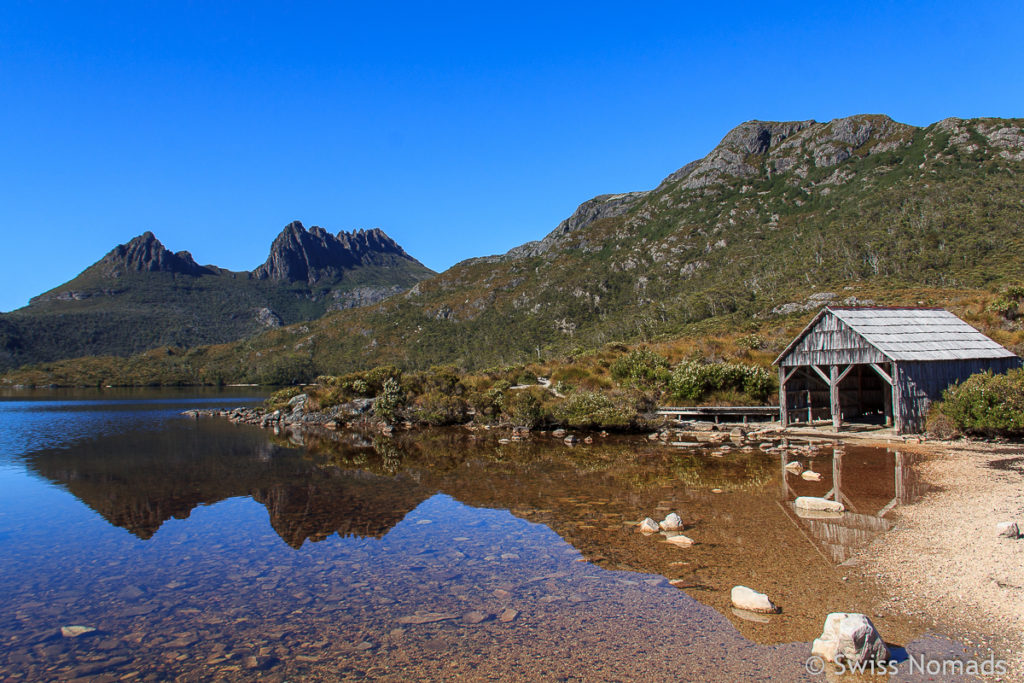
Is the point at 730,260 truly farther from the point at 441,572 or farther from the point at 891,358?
the point at 441,572

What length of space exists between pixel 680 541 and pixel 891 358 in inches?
571

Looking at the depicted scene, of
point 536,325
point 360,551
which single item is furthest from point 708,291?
point 360,551

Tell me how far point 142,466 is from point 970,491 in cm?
2616

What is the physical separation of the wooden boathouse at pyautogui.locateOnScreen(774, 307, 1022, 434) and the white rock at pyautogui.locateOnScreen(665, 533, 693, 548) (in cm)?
1434

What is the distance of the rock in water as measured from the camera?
546cm

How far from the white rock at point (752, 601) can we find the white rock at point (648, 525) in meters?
3.24

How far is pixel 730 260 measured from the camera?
98.6 metres

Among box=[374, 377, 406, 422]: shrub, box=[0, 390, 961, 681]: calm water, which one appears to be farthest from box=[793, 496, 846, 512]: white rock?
box=[374, 377, 406, 422]: shrub

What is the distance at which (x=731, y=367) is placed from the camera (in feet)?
94.9

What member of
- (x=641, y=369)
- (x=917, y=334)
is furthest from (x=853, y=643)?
(x=641, y=369)

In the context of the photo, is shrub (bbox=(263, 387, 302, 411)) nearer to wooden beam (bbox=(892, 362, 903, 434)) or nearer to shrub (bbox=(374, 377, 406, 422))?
shrub (bbox=(374, 377, 406, 422))

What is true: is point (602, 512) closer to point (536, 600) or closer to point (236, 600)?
point (536, 600)

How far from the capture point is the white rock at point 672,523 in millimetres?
10469

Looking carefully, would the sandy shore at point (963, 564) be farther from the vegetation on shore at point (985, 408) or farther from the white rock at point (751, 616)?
the vegetation on shore at point (985, 408)
